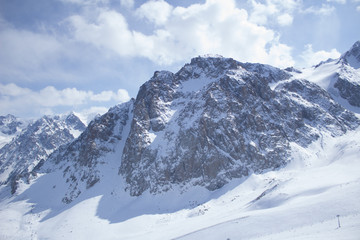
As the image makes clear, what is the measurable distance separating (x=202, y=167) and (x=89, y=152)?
142ft

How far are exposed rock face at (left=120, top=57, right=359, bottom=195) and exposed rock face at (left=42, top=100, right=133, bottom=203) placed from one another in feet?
36.8

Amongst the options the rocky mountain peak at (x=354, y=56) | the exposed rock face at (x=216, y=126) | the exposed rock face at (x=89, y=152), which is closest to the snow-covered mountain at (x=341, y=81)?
the rocky mountain peak at (x=354, y=56)

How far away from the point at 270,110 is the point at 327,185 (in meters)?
50.7

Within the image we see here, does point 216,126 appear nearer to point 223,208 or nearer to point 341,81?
point 223,208

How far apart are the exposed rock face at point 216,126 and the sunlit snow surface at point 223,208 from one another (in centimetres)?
465

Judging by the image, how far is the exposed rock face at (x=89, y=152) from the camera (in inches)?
3258

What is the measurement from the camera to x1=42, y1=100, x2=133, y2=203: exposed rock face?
271ft

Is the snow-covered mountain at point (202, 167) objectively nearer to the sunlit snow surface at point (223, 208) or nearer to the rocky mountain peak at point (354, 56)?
the sunlit snow surface at point (223, 208)

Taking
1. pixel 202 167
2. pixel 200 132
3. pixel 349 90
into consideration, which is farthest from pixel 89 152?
pixel 349 90

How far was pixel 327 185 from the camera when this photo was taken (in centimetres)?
4344

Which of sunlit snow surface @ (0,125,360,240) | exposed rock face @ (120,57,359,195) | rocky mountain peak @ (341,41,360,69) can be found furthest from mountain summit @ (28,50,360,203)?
rocky mountain peak @ (341,41,360,69)

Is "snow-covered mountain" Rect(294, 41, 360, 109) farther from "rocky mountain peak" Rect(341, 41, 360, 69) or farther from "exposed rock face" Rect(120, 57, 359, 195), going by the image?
"exposed rock face" Rect(120, 57, 359, 195)

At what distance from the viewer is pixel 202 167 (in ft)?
241

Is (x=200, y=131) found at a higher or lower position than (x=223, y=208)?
higher
